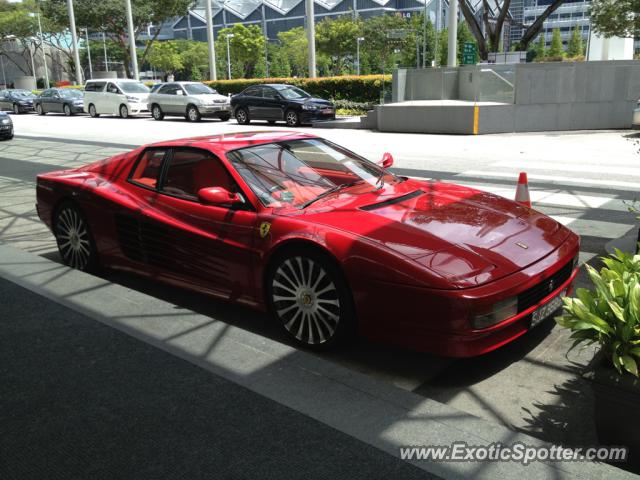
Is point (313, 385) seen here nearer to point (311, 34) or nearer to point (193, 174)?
point (193, 174)

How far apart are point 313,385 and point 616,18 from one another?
2864 cm

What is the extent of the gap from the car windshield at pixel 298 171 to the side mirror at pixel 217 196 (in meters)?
0.15

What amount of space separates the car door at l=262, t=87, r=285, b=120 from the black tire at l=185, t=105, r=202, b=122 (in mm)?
3853

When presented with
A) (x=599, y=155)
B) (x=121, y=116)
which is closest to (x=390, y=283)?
(x=599, y=155)

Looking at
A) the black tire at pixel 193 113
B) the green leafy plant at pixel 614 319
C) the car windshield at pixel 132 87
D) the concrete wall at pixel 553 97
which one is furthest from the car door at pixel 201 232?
the car windshield at pixel 132 87

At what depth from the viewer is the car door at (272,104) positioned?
24.6 metres

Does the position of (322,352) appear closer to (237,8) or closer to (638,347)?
(638,347)

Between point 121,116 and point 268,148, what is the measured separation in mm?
28802

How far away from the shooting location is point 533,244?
4.05 meters

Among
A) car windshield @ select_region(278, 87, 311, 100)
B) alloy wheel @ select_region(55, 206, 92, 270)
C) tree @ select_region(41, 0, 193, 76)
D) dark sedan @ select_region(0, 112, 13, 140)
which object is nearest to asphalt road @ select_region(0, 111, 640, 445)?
alloy wheel @ select_region(55, 206, 92, 270)

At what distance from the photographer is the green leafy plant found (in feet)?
9.10

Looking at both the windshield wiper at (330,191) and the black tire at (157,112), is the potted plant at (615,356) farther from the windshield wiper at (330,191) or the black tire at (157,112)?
the black tire at (157,112)

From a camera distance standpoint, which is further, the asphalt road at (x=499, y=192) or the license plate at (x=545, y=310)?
the license plate at (x=545, y=310)

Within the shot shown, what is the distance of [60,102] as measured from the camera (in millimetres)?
36125
